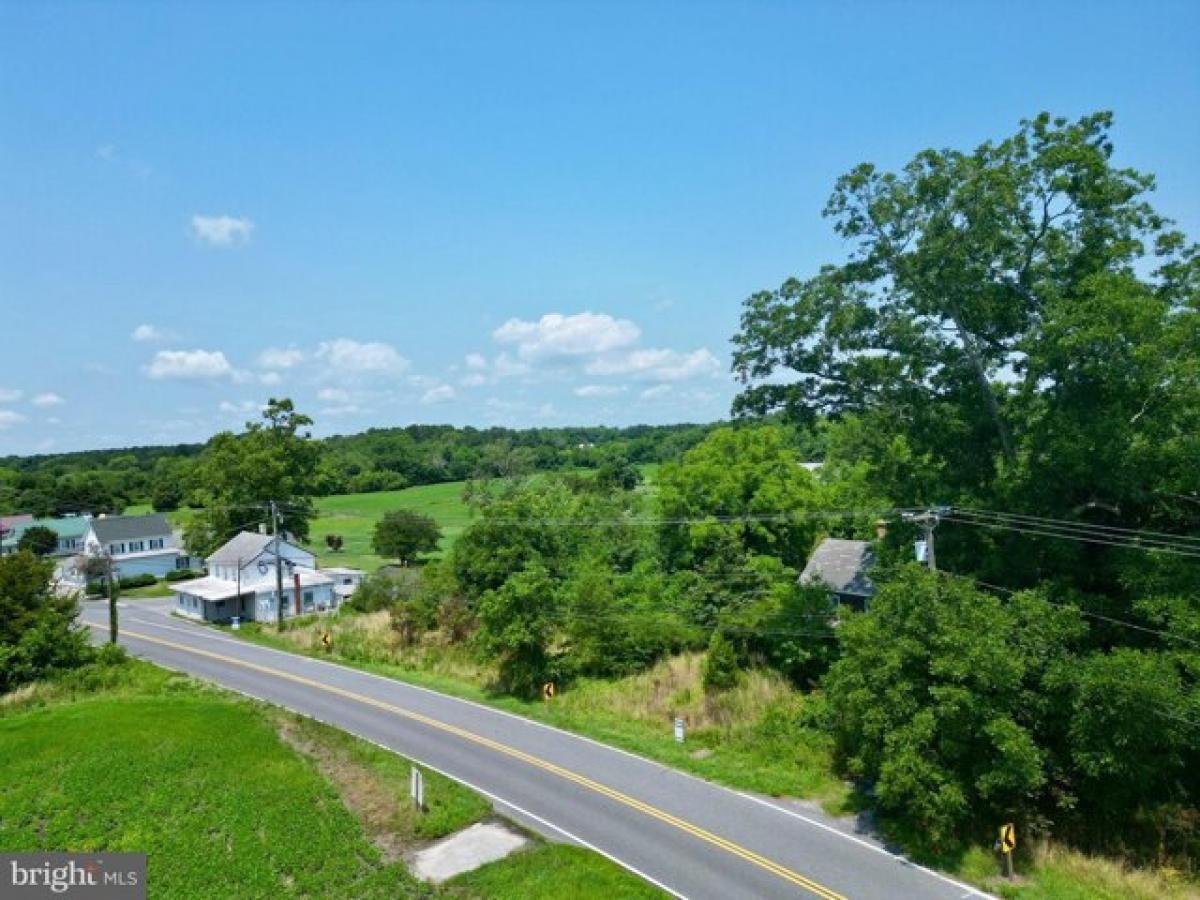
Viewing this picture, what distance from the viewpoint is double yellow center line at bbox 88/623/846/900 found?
18.4 m

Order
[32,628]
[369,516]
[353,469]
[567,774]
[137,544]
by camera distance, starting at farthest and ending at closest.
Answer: [353,469]
[369,516]
[137,544]
[32,628]
[567,774]

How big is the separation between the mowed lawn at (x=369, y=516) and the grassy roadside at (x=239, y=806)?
162 feet

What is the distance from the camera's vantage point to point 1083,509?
23.7m

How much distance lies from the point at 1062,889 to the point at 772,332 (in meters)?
18.6

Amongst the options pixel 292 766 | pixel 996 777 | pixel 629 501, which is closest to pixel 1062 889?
pixel 996 777

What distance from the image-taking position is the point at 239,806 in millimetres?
21344

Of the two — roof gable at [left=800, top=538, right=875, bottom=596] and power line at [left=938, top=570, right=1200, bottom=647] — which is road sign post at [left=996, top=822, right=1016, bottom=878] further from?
roof gable at [left=800, top=538, right=875, bottom=596]

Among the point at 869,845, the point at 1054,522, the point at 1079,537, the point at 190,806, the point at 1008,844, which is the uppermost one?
the point at 1054,522

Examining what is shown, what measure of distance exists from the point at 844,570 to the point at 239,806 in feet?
85.1

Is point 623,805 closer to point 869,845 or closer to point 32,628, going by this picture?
point 869,845

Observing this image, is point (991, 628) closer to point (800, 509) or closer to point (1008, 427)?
point (1008, 427)

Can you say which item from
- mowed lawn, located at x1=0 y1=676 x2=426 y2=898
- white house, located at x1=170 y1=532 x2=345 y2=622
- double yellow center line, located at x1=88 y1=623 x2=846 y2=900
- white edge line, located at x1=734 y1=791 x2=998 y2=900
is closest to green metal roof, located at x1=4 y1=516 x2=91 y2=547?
white house, located at x1=170 y1=532 x2=345 y2=622

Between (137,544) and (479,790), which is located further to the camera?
(137,544)

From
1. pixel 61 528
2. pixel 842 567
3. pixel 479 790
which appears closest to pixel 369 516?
pixel 61 528
